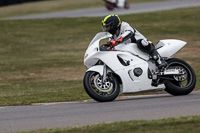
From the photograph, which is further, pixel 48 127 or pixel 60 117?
pixel 60 117

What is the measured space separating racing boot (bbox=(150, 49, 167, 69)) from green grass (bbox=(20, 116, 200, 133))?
274 cm

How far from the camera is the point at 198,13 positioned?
96.9ft

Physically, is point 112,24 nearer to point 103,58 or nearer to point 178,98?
point 103,58

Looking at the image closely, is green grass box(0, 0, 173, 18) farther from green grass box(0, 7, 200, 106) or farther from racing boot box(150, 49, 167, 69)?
racing boot box(150, 49, 167, 69)

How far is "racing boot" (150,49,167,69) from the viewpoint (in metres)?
9.54

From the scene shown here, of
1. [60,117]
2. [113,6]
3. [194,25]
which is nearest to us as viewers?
[60,117]

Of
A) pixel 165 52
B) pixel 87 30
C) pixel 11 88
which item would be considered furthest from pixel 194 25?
pixel 165 52

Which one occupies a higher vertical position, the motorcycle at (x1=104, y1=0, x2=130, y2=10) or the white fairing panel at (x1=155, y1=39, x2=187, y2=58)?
the white fairing panel at (x1=155, y1=39, x2=187, y2=58)

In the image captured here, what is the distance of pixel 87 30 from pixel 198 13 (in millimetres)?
7061

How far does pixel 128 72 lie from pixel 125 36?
2.24 ft

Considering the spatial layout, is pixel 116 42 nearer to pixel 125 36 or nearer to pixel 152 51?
pixel 125 36

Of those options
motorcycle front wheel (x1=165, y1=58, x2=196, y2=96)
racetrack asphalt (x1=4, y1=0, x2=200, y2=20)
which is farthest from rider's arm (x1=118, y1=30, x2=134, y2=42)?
racetrack asphalt (x1=4, y1=0, x2=200, y2=20)

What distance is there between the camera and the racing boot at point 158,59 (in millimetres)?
9539

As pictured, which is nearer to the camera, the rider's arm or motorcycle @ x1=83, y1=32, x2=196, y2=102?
motorcycle @ x1=83, y1=32, x2=196, y2=102
